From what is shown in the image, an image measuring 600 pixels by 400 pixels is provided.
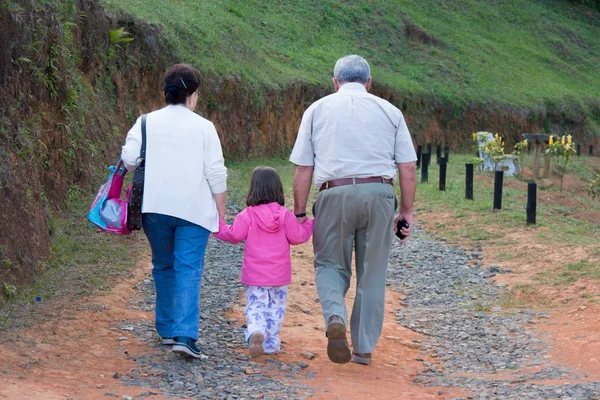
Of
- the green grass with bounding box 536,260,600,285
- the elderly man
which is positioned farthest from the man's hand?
the green grass with bounding box 536,260,600,285

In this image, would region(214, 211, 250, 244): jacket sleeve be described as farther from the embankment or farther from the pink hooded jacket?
the embankment

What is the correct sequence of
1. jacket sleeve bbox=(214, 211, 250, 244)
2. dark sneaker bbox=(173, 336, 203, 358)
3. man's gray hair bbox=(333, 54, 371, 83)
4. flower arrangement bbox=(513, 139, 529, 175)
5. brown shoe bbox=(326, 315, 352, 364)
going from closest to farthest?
brown shoe bbox=(326, 315, 352, 364), dark sneaker bbox=(173, 336, 203, 358), jacket sleeve bbox=(214, 211, 250, 244), man's gray hair bbox=(333, 54, 371, 83), flower arrangement bbox=(513, 139, 529, 175)

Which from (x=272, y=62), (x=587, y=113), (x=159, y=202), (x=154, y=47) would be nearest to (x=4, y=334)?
(x=159, y=202)

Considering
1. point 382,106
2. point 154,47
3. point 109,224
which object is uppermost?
point 154,47

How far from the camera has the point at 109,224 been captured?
19.4 ft

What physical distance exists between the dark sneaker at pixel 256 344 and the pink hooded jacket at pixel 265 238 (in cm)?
37

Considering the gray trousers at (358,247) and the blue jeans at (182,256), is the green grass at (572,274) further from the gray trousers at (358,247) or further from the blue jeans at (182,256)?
the blue jeans at (182,256)

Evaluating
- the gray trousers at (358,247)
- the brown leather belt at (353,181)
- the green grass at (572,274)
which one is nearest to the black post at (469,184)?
the green grass at (572,274)

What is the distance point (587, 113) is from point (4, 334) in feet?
125

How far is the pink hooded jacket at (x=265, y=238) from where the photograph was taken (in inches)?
240

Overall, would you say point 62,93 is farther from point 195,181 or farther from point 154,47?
point 154,47

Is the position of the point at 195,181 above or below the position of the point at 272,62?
below

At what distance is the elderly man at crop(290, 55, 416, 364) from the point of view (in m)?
5.95

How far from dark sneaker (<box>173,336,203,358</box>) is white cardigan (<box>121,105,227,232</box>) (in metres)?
0.79
